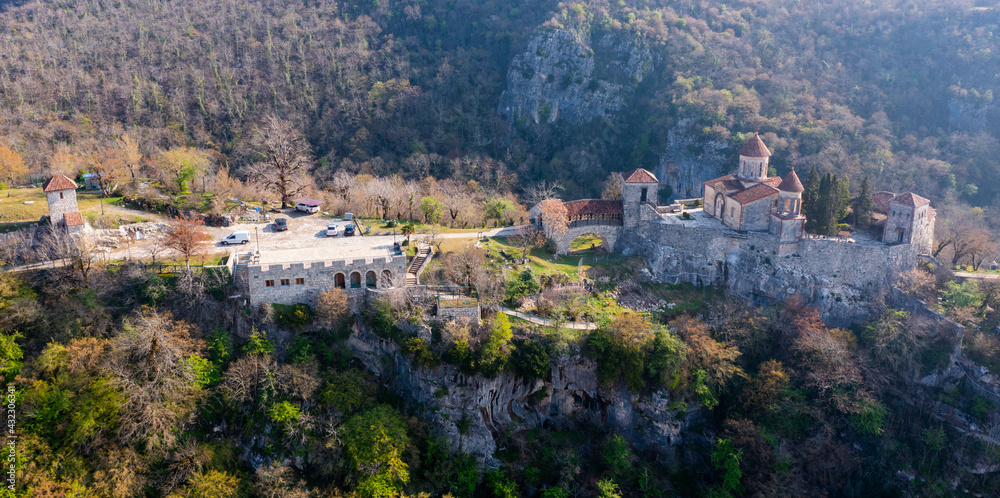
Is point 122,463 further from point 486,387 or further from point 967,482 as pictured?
point 967,482

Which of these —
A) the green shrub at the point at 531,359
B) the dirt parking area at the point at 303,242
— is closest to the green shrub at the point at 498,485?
the green shrub at the point at 531,359

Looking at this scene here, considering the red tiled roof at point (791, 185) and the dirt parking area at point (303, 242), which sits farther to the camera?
the red tiled roof at point (791, 185)

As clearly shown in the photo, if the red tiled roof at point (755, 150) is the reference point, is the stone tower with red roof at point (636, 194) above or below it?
below

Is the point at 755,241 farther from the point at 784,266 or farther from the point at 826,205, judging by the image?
the point at 826,205

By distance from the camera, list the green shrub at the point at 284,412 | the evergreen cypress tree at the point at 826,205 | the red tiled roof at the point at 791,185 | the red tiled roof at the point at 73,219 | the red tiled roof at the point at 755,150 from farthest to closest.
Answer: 1. the red tiled roof at the point at 755,150
2. the evergreen cypress tree at the point at 826,205
3. the red tiled roof at the point at 791,185
4. the red tiled roof at the point at 73,219
5. the green shrub at the point at 284,412

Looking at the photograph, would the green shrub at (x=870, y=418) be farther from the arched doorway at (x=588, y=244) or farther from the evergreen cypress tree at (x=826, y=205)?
the arched doorway at (x=588, y=244)

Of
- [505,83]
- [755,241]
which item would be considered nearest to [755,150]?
[755,241]
